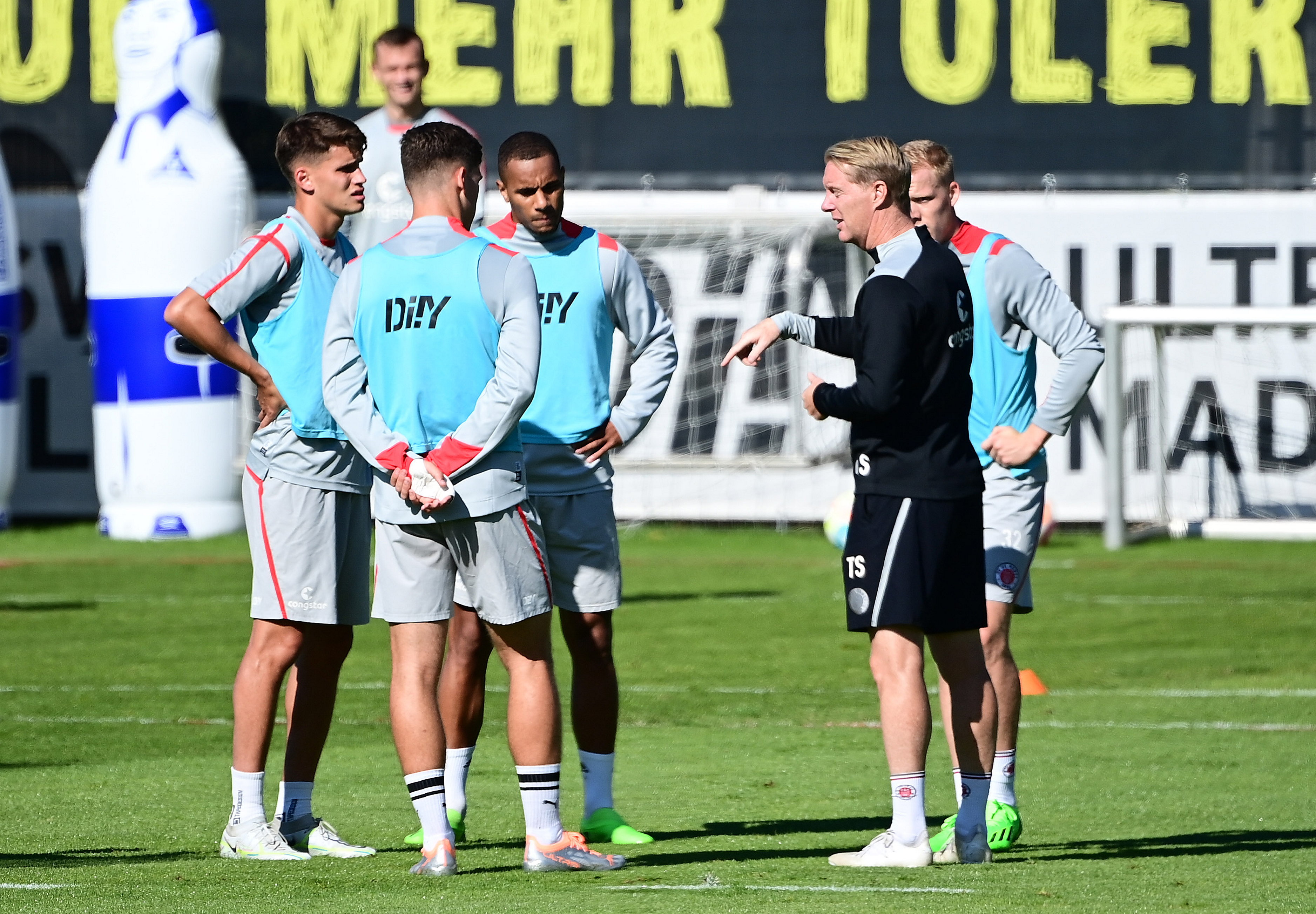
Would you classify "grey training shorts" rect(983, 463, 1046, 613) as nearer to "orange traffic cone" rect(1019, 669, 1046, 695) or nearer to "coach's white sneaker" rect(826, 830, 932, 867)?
"coach's white sneaker" rect(826, 830, 932, 867)

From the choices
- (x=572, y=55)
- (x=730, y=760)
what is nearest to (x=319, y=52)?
(x=572, y=55)

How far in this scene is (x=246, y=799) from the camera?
18.4ft

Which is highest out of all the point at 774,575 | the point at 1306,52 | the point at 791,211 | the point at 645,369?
the point at 1306,52

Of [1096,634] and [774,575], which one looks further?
[774,575]

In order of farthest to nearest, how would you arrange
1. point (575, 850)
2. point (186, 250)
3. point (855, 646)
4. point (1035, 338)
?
1. point (186, 250)
2. point (855, 646)
3. point (1035, 338)
4. point (575, 850)

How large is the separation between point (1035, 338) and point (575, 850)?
2.14 m

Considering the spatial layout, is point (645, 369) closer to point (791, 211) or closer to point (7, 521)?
point (791, 211)

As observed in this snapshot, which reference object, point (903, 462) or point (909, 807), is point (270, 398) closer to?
point (903, 462)

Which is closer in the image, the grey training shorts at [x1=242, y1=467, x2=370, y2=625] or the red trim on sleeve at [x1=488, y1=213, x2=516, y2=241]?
the grey training shorts at [x1=242, y1=467, x2=370, y2=625]

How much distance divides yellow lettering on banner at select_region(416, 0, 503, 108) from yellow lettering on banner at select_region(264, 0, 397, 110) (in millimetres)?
365

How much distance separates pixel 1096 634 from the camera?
11289 mm

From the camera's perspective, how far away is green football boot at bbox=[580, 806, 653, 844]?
230 inches

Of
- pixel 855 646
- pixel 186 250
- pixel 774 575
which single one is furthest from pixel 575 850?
pixel 186 250

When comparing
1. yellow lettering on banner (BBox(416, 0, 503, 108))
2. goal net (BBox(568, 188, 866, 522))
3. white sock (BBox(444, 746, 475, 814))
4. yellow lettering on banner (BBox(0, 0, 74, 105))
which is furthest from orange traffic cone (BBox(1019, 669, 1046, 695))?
yellow lettering on banner (BBox(0, 0, 74, 105))
